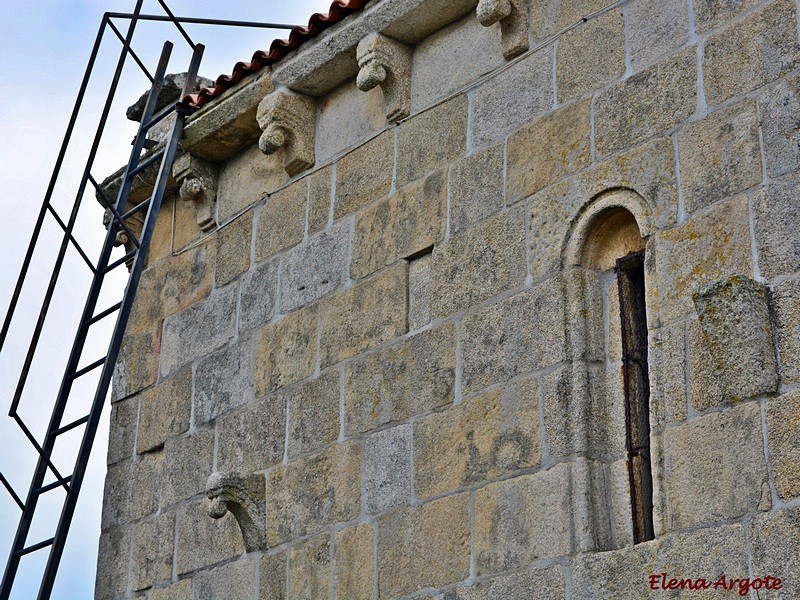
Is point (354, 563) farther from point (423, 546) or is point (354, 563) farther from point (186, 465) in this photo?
point (186, 465)

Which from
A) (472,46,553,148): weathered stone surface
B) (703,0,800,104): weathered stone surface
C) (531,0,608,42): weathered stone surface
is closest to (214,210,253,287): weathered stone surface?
(472,46,553,148): weathered stone surface

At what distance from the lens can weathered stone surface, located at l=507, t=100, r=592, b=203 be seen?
215 inches

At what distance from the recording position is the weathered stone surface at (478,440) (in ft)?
17.3

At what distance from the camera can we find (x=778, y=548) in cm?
425

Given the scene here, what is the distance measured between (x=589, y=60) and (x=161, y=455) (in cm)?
319

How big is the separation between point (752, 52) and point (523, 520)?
73.1 inches

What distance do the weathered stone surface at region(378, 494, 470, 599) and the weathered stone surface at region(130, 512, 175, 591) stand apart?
5.41ft

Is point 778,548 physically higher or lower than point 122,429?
lower

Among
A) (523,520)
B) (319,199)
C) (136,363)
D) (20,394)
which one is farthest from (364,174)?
(20,394)

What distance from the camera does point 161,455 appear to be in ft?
24.1

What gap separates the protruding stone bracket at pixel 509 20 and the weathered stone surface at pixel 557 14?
48 mm

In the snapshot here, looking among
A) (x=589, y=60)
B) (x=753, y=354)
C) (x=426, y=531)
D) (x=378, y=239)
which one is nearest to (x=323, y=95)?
(x=378, y=239)

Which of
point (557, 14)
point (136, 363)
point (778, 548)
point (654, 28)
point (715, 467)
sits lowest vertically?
point (778, 548)

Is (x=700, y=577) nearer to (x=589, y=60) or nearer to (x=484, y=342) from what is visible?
(x=484, y=342)
